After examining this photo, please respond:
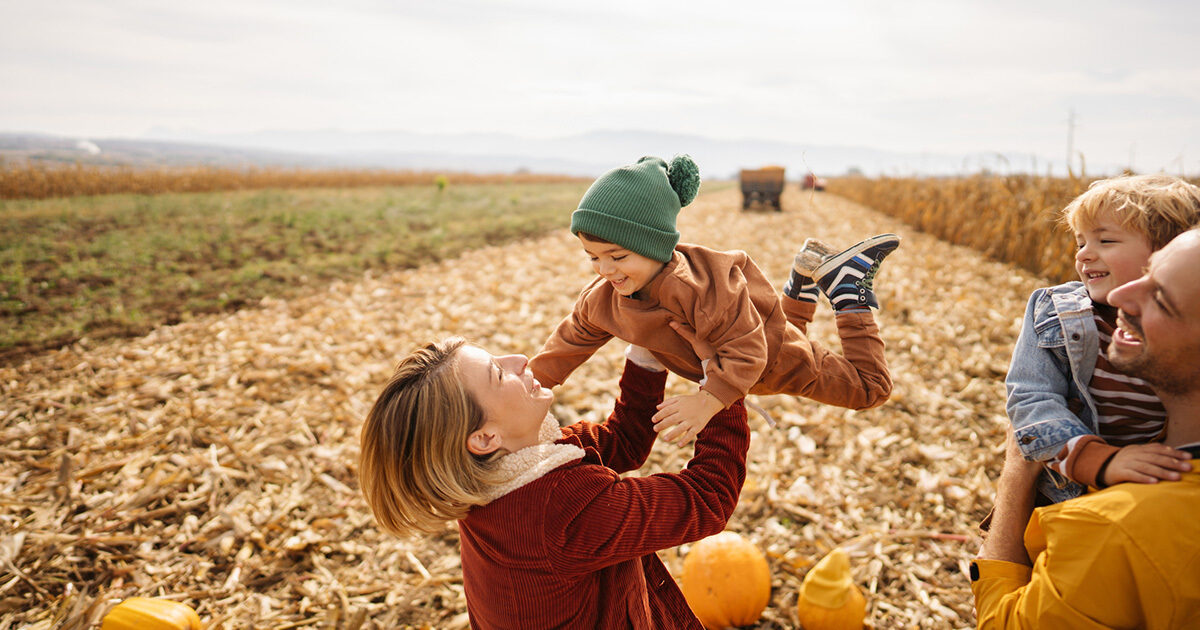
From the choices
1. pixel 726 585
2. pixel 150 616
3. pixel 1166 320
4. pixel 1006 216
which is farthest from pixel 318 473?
pixel 1006 216

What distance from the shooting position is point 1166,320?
1324 mm

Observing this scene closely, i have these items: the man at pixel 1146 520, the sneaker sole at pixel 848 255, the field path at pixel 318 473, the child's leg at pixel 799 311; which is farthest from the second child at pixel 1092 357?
the field path at pixel 318 473

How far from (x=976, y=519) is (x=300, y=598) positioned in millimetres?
4076

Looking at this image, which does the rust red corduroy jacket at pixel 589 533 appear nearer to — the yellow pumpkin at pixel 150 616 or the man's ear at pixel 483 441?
the man's ear at pixel 483 441

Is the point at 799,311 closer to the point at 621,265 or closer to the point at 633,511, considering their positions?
the point at 621,265

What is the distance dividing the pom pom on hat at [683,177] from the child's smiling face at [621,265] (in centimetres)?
31

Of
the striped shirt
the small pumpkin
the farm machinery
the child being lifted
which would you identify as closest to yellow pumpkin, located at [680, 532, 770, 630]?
the small pumpkin

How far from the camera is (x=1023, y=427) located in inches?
68.2

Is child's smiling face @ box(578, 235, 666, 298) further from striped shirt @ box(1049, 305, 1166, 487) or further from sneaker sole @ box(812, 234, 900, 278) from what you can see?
striped shirt @ box(1049, 305, 1166, 487)

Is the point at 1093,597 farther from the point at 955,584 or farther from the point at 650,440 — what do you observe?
the point at 955,584

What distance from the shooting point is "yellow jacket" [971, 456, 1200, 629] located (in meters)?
1.25

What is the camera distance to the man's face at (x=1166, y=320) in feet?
4.25

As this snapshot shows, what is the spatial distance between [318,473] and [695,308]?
349cm

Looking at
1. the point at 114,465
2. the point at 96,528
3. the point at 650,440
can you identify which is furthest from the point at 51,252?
the point at 650,440
